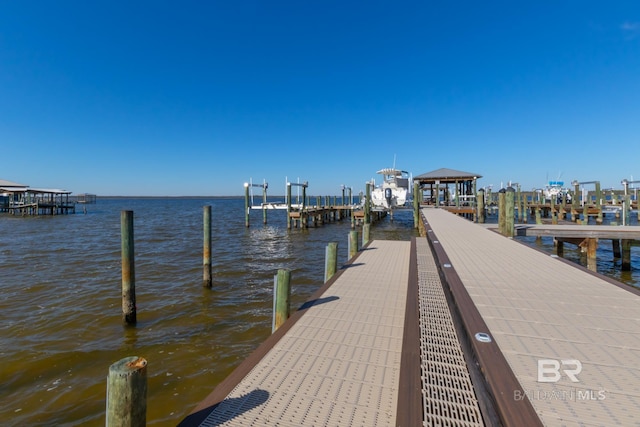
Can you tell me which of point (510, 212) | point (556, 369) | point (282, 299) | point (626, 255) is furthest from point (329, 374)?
point (626, 255)

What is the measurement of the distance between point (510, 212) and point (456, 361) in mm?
8664

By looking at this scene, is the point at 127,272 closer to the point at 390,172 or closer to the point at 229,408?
the point at 229,408

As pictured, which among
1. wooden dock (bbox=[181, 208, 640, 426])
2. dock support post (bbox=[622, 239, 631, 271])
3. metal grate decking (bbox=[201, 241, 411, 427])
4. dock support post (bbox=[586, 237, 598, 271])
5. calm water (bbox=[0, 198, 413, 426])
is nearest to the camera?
wooden dock (bbox=[181, 208, 640, 426])

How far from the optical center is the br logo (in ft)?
7.07

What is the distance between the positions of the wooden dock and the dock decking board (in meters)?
0.01

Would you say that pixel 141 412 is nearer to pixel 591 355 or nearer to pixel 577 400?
pixel 577 400

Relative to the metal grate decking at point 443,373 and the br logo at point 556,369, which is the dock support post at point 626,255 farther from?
the br logo at point 556,369

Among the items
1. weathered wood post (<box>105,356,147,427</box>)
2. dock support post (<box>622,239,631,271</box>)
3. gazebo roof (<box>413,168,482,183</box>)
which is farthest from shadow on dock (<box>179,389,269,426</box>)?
gazebo roof (<box>413,168,482,183</box>)

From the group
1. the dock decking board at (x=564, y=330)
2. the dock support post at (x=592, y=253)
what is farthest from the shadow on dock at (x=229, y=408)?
the dock support post at (x=592, y=253)

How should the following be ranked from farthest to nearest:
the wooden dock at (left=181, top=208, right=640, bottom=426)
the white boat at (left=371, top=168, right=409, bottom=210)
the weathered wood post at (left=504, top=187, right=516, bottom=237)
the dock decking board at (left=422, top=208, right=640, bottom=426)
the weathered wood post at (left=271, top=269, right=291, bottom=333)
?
the white boat at (left=371, top=168, right=409, bottom=210)
the weathered wood post at (left=504, top=187, right=516, bottom=237)
the weathered wood post at (left=271, top=269, right=291, bottom=333)
the wooden dock at (left=181, top=208, right=640, bottom=426)
the dock decking board at (left=422, top=208, right=640, bottom=426)

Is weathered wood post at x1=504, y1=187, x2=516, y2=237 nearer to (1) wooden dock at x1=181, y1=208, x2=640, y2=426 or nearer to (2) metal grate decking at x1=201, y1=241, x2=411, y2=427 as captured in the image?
(1) wooden dock at x1=181, y1=208, x2=640, y2=426

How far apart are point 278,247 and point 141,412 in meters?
14.8

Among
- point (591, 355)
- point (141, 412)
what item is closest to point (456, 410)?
point (591, 355)

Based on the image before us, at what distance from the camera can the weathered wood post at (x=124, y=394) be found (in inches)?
82.1
